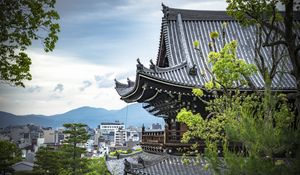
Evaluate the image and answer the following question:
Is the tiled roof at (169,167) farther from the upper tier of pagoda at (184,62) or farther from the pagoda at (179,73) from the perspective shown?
the upper tier of pagoda at (184,62)

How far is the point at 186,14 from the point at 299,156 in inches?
534

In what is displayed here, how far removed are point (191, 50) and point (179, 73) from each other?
2772mm

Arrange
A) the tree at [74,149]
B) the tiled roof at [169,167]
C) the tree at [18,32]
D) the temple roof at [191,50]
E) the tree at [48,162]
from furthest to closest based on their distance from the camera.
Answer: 1. the tree at [74,149]
2. the tree at [48,162]
3. the temple roof at [191,50]
4. the tiled roof at [169,167]
5. the tree at [18,32]

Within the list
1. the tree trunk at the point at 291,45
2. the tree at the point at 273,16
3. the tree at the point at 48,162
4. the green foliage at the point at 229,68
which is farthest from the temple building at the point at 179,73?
the tree at the point at 48,162

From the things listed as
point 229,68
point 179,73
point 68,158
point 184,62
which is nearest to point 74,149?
point 68,158

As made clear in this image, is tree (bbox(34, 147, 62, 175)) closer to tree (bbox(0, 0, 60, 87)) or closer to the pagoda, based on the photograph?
the pagoda

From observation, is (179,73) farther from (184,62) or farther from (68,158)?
(68,158)

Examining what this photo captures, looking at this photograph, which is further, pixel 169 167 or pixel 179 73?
pixel 179 73

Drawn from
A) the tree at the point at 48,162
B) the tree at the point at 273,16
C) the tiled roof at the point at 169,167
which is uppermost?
the tree at the point at 273,16

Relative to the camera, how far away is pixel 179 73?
14.4 m

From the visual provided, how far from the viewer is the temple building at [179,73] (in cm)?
1328

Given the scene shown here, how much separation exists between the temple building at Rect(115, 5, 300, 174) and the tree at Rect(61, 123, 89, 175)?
1818 centimetres

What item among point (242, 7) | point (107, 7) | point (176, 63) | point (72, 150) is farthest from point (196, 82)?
point (72, 150)

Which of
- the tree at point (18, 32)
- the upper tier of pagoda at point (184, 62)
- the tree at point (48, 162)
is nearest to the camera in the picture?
the tree at point (18, 32)
